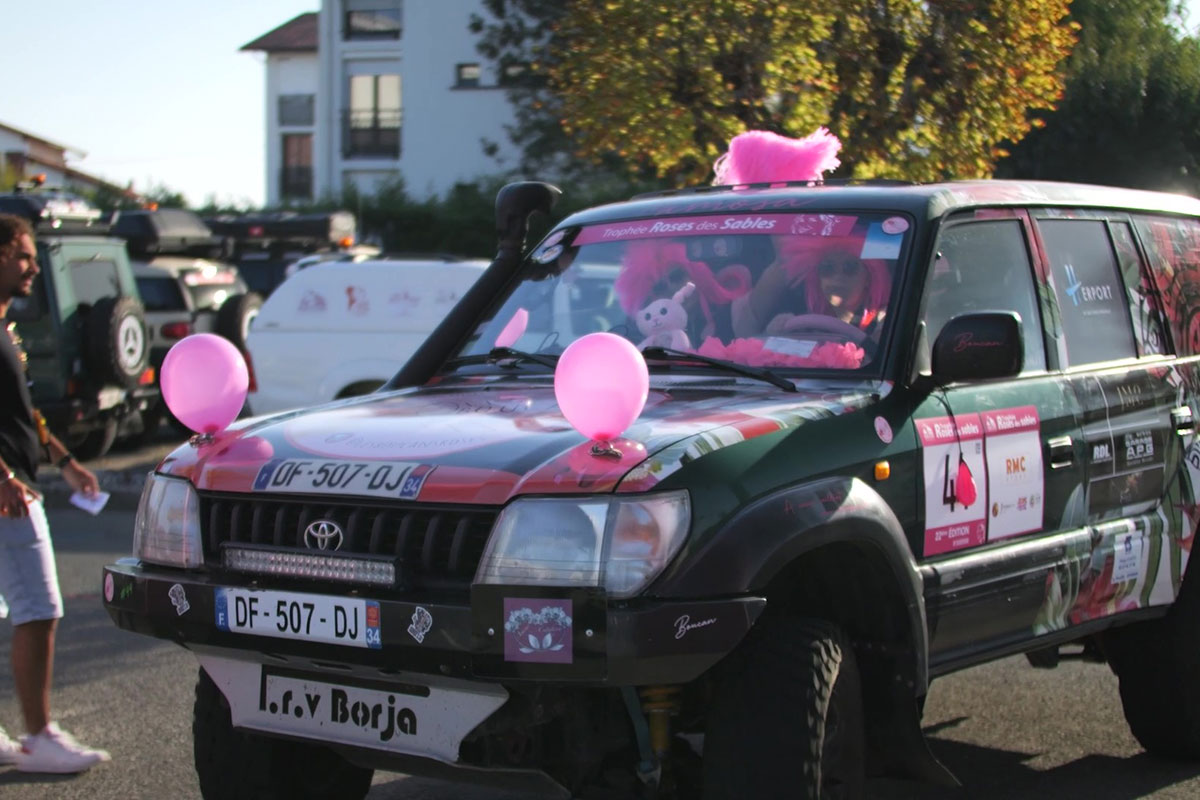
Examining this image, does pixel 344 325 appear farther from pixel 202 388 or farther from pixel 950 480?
pixel 950 480

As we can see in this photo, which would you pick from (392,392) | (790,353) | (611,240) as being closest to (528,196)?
(611,240)

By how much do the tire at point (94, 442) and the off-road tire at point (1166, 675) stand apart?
1192cm

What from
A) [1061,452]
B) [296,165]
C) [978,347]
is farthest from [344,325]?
[296,165]

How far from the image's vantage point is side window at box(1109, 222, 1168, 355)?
546cm

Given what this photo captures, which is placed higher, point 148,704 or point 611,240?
point 611,240

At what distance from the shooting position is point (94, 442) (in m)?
15.6

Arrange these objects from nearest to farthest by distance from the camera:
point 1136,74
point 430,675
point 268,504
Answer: point 430,675 < point 268,504 < point 1136,74

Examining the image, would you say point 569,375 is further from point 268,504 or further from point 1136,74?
point 1136,74

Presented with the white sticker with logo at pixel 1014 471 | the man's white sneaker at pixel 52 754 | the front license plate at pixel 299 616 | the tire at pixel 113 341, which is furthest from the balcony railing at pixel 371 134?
the front license plate at pixel 299 616

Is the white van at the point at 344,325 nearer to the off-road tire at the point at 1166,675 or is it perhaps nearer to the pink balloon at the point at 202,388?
the off-road tire at the point at 1166,675

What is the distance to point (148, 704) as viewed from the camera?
6.43 meters

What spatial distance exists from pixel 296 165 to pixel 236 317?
1725 inches

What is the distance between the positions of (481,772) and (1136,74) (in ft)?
74.8

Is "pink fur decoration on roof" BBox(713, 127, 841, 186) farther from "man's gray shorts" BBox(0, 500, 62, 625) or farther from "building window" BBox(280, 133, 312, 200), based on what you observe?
"building window" BBox(280, 133, 312, 200)
